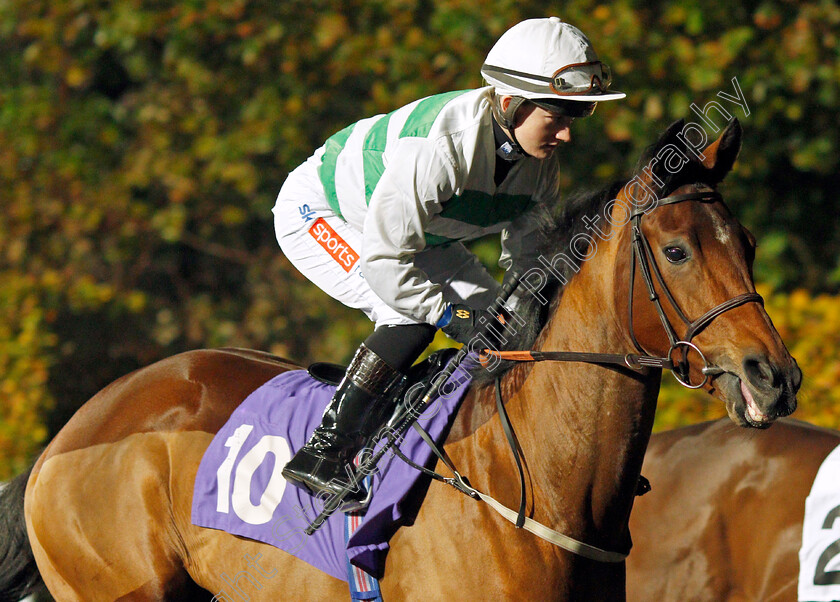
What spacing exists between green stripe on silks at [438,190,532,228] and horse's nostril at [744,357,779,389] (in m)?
0.98

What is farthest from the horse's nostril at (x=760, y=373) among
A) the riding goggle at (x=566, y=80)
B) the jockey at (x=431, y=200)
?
the riding goggle at (x=566, y=80)

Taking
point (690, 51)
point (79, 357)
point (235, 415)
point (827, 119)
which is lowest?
point (827, 119)

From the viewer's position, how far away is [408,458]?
265 centimetres

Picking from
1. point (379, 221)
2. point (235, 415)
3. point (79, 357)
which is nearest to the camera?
point (379, 221)

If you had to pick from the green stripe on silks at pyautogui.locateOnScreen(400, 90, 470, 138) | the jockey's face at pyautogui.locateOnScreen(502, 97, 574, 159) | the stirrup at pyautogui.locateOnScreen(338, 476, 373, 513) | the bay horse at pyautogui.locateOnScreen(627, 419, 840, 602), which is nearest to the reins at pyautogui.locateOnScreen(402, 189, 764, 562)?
the stirrup at pyautogui.locateOnScreen(338, 476, 373, 513)

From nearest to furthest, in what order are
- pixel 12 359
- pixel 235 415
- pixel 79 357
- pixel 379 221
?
pixel 379 221, pixel 235 415, pixel 12 359, pixel 79 357

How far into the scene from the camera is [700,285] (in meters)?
2.18

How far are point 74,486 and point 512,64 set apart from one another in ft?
6.93

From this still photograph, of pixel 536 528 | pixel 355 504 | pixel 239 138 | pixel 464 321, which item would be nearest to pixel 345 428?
pixel 355 504

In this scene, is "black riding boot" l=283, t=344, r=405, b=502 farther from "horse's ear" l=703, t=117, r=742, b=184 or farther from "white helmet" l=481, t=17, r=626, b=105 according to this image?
"horse's ear" l=703, t=117, r=742, b=184

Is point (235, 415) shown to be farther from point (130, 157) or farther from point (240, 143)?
point (130, 157)

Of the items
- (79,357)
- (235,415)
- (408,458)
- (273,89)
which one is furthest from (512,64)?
(273,89)

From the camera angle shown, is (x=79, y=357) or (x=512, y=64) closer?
(x=512, y=64)

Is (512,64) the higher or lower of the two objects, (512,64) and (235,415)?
the higher
